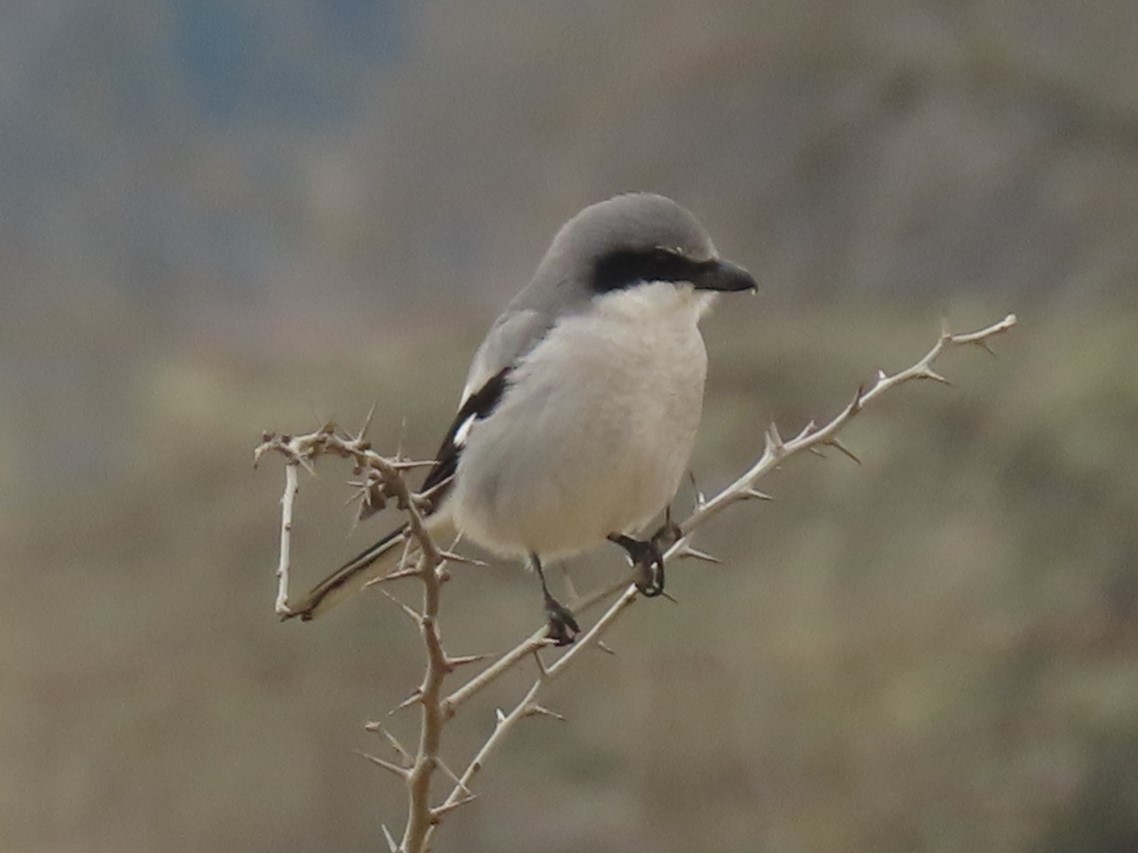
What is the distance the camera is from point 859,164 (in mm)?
5684

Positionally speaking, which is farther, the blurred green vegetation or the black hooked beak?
the blurred green vegetation

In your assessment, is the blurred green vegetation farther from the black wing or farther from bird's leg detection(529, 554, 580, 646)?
bird's leg detection(529, 554, 580, 646)

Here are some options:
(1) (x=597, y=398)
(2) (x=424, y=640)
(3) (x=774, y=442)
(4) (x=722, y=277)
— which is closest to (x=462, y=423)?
(1) (x=597, y=398)

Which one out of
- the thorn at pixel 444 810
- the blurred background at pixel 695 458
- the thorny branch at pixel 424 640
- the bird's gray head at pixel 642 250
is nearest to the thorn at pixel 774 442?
the thorny branch at pixel 424 640

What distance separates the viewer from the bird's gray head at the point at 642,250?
6.65 feet

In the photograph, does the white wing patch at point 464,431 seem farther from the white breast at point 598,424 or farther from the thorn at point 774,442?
the thorn at point 774,442

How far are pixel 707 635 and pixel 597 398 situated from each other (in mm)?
3359

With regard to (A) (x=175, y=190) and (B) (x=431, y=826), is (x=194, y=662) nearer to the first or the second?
(A) (x=175, y=190)

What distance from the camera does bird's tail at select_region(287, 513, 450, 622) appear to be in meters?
1.88

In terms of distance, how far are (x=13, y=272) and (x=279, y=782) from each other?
191cm

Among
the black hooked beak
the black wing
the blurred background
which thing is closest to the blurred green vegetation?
the blurred background

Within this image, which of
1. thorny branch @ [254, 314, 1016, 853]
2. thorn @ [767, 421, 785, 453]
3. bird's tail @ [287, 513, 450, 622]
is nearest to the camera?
thorny branch @ [254, 314, 1016, 853]

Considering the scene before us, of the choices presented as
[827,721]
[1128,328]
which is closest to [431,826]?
[827,721]

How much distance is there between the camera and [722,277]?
2.02 meters
